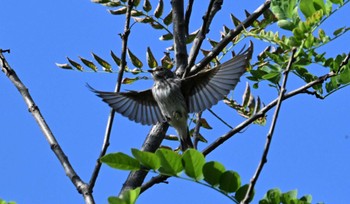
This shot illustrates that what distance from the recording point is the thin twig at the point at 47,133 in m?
3.66

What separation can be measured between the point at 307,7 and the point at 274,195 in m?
A: 0.98

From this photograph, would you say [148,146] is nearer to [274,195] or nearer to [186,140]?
[186,140]

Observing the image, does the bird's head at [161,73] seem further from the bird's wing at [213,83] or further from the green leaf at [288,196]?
the green leaf at [288,196]

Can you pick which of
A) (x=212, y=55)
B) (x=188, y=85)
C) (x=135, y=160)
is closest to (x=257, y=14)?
(x=212, y=55)

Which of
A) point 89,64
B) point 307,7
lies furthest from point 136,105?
point 307,7

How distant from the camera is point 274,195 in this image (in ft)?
10.5

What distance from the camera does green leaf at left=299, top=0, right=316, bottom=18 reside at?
11.7 feet

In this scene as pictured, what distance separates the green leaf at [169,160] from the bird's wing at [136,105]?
7.08 ft

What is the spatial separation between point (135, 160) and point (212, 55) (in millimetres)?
1846

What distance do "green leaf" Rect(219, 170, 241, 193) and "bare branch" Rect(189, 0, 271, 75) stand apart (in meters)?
1.80

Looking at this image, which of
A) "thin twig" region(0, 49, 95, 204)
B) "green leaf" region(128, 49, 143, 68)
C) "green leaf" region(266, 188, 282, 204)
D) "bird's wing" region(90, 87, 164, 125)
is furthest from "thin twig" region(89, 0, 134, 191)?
"green leaf" region(128, 49, 143, 68)

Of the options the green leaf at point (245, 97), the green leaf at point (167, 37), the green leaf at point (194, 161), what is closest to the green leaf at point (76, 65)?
the green leaf at point (167, 37)

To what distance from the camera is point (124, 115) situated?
572cm

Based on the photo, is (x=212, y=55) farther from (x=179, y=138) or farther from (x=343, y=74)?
(x=343, y=74)
